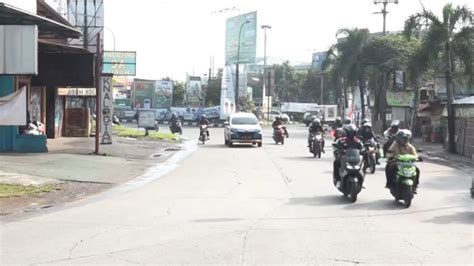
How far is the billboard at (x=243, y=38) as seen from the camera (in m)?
79.4

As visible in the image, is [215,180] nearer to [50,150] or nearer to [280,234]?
[280,234]

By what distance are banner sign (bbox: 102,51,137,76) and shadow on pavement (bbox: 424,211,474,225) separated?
98.5 ft

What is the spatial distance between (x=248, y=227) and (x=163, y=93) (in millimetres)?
88672

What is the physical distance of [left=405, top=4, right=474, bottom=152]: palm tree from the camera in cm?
3062

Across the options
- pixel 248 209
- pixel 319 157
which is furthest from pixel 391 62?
pixel 248 209

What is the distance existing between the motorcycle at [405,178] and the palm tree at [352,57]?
4255 centimetres

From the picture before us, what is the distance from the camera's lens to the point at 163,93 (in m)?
97.4

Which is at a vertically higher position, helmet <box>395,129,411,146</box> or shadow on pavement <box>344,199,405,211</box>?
helmet <box>395,129,411,146</box>

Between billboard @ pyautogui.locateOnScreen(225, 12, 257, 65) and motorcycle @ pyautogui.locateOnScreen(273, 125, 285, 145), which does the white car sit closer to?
motorcycle @ pyautogui.locateOnScreen(273, 125, 285, 145)

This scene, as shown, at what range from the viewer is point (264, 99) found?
110 meters

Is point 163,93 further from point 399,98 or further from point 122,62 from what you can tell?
point 122,62

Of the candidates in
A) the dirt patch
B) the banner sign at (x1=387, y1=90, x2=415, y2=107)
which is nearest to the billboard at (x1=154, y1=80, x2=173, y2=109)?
the banner sign at (x1=387, y1=90, x2=415, y2=107)

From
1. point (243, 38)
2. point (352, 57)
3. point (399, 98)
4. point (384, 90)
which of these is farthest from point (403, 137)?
point (243, 38)

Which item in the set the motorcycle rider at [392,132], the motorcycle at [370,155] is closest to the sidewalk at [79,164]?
the motorcycle at [370,155]
